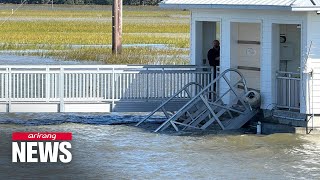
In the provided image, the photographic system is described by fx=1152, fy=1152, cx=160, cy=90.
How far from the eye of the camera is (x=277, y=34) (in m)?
26.2

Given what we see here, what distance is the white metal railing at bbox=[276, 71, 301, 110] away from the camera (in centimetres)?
2570

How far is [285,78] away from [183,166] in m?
5.12

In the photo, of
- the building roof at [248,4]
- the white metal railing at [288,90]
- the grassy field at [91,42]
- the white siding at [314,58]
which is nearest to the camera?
the building roof at [248,4]

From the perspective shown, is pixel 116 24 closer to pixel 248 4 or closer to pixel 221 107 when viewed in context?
pixel 221 107

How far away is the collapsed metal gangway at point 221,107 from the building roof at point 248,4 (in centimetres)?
157

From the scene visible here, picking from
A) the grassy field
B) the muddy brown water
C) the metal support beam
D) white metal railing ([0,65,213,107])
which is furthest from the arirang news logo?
the metal support beam

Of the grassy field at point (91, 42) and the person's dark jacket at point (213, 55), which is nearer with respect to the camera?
the person's dark jacket at point (213, 55)

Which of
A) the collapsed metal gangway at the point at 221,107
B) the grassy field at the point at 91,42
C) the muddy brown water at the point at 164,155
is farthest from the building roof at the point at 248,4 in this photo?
Answer: the grassy field at the point at 91,42

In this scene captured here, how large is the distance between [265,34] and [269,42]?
218 mm

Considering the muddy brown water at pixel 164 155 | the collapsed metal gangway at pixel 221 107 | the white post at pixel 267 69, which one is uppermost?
the white post at pixel 267 69

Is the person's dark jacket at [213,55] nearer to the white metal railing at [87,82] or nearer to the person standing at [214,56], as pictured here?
the person standing at [214,56]

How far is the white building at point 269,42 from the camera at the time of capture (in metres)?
25.0

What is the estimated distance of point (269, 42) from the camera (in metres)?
26.2

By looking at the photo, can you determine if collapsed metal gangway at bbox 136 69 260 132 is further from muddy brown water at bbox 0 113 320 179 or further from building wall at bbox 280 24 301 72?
building wall at bbox 280 24 301 72
